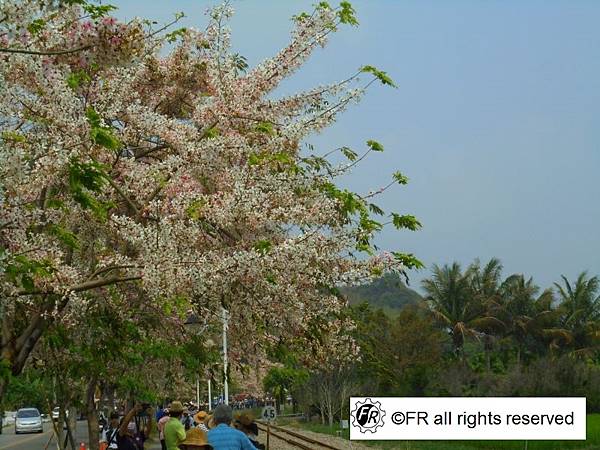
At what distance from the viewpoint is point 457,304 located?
258 feet

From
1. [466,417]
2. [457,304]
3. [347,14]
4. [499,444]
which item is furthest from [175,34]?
[457,304]

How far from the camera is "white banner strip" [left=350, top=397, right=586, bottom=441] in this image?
2127 cm

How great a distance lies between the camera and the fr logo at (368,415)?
24078mm

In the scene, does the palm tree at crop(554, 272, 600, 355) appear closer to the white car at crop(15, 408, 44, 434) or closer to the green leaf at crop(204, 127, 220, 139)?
the white car at crop(15, 408, 44, 434)

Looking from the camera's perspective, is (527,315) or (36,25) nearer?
(36,25)

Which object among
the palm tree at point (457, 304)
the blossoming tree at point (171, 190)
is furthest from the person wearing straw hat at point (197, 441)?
the palm tree at point (457, 304)

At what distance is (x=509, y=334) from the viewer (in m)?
79.7

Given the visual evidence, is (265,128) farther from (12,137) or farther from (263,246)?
(12,137)

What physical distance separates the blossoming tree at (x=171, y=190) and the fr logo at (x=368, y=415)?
990cm

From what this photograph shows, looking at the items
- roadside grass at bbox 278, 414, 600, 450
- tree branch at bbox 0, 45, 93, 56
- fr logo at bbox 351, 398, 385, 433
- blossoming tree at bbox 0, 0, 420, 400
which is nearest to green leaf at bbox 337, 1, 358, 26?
blossoming tree at bbox 0, 0, 420, 400

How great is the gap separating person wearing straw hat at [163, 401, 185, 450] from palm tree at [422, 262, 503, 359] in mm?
63990

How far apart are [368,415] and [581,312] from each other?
5646 centimetres

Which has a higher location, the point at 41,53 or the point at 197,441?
the point at 41,53

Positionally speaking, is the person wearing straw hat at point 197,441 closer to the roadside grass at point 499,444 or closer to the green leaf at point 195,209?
the green leaf at point 195,209
